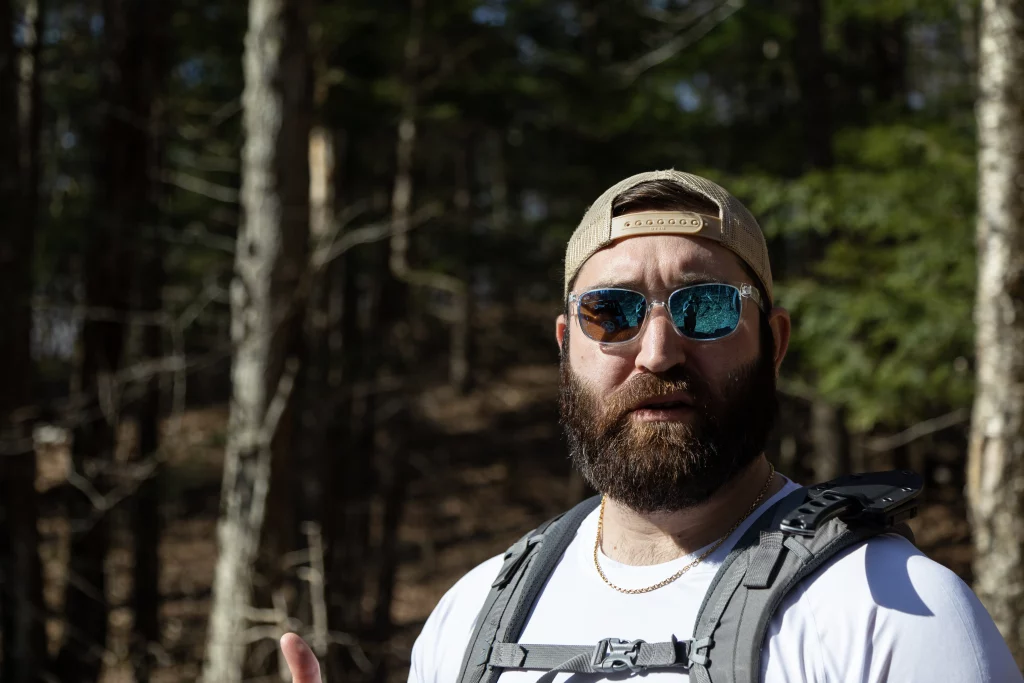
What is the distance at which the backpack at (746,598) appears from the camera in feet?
5.47

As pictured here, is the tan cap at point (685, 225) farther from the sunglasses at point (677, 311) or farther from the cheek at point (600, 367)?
the cheek at point (600, 367)

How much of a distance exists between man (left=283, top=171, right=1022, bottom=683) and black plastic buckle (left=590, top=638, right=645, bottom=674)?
0.04m

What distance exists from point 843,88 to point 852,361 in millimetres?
6207

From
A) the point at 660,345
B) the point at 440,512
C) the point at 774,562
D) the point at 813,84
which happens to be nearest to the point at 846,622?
the point at 774,562

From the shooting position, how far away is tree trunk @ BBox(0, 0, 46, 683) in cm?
848

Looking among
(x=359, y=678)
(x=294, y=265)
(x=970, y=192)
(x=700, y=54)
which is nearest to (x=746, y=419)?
(x=294, y=265)

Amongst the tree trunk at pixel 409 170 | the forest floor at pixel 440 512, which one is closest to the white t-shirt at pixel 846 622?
the tree trunk at pixel 409 170

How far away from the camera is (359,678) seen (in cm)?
1228

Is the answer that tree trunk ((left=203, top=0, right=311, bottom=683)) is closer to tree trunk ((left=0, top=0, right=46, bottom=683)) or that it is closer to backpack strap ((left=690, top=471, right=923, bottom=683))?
tree trunk ((left=0, top=0, right=46, bottom=683))

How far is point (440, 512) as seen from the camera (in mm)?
19844

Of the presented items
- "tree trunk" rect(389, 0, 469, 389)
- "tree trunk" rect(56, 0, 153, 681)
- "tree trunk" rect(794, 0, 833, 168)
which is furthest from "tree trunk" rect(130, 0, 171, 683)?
"tree trunk" rect(794, 0, 833, 168)

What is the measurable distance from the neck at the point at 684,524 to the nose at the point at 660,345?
28 centimetres

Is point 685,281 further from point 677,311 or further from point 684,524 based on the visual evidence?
point 684,524

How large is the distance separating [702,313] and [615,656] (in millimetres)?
710
